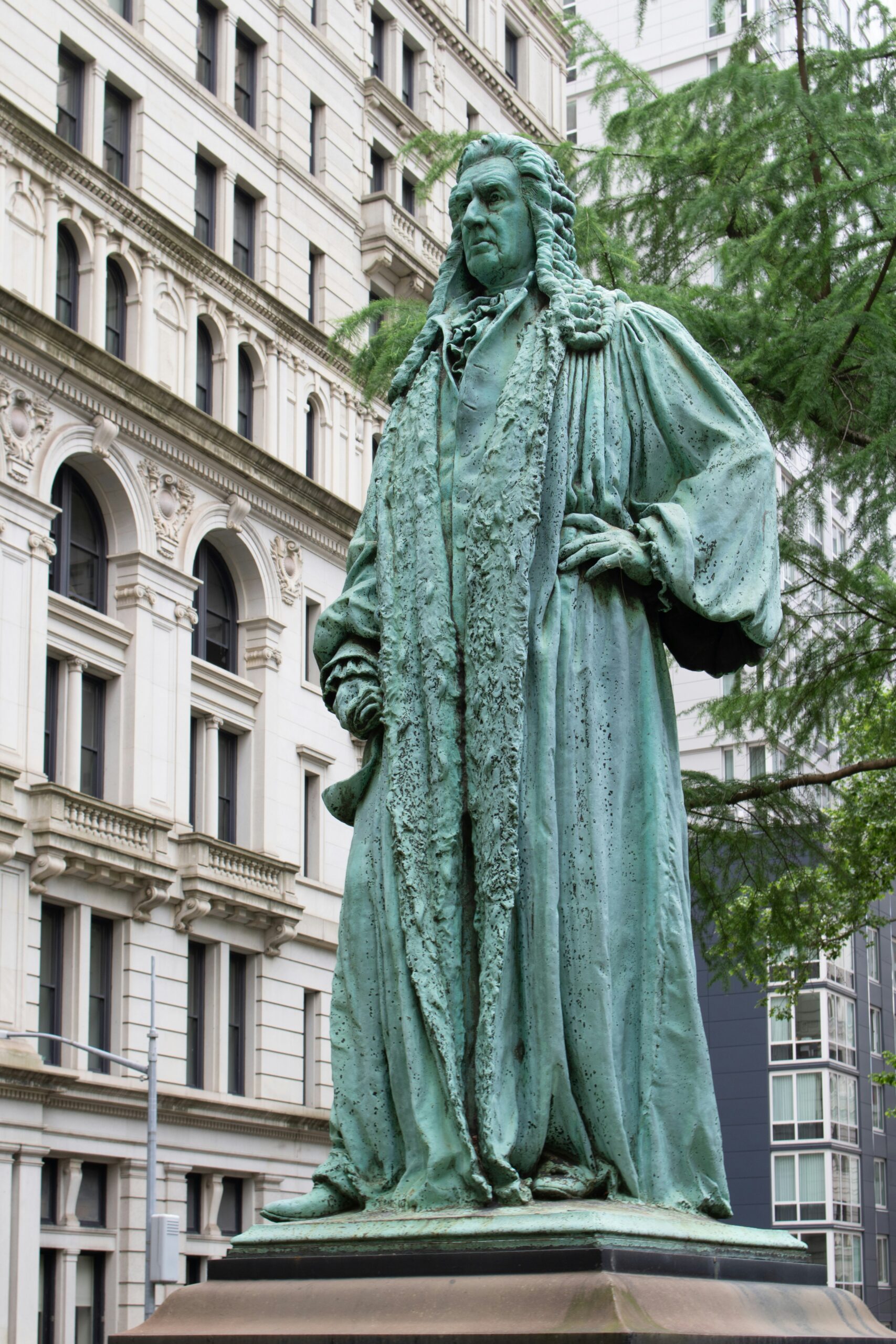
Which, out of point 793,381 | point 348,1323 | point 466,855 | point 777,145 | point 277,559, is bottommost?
point 348,1323

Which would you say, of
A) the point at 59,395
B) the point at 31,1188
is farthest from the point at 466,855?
the point at 59,395

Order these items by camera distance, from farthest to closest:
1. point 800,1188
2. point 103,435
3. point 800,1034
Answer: point 800,1034, point 800,1188, point 103,435

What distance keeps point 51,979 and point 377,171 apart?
22371 mm

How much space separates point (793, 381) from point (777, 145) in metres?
2.76

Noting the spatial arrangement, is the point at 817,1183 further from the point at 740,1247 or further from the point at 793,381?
the point at 740,1247

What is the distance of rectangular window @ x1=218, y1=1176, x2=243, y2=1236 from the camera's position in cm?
3703

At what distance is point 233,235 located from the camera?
41.1 m

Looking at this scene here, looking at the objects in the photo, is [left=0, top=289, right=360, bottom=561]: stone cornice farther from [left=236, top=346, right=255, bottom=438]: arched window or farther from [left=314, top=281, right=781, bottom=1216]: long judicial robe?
[left=314, top=281, right=781, bottom=1216]: long judicial robe

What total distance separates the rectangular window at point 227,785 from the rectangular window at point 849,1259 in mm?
26422

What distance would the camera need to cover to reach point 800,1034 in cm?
5959

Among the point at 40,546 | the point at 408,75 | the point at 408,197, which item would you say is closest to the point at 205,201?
the point at 408,197

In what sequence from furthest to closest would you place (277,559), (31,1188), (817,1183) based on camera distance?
(817,1183), (277,559), (31,1188)

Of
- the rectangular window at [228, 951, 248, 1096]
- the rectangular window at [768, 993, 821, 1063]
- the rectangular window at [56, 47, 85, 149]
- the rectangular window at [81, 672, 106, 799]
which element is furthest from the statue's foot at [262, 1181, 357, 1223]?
the rectangular window at [768, 993, 821, 1063]

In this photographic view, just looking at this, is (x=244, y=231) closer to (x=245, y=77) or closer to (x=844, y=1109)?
(x=245, y=77)
